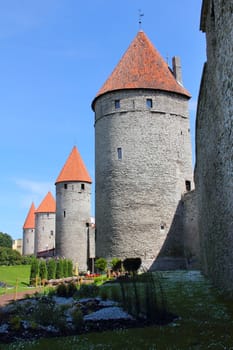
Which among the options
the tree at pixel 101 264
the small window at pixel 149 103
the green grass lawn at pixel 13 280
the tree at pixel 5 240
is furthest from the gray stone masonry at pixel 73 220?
the tree at pixel 5 240

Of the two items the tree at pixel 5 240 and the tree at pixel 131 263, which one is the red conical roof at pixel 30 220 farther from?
the tree at pixel 131 263

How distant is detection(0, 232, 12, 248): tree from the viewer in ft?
316

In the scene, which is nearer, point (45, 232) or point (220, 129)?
point (220, 129)

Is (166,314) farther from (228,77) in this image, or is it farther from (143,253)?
(143,253)

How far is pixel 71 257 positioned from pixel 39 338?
28.2 meters

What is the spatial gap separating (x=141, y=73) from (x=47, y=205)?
3290 cm

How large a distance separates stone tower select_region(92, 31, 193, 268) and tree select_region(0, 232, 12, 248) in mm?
74605

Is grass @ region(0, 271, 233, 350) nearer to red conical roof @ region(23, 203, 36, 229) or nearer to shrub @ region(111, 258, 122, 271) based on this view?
shrub @ region(111, 258, 122, 271)

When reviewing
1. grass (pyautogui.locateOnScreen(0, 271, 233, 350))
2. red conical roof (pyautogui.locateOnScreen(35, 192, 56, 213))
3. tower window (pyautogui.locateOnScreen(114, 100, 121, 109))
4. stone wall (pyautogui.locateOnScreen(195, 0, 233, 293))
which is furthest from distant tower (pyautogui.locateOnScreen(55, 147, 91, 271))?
grass (pyautogui.locateOnScreen(0, 271, 233, 350))

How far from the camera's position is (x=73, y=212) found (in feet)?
118

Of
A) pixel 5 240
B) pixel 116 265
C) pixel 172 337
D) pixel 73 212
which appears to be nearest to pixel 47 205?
pixel 73 212

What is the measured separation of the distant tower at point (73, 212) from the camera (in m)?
34.8

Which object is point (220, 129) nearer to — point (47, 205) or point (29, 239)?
point (47, 205)

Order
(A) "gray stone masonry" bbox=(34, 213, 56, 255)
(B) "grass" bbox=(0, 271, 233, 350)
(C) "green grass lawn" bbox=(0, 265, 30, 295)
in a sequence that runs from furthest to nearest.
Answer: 1. (A) "gray stone masonry" bbox=(34, 213, 56, 255)
2. (C) "green grass lawn" bbox=(0, 265, 30, 295)
3. (B) "grass" bbox=(0, 271, 233, 350)
